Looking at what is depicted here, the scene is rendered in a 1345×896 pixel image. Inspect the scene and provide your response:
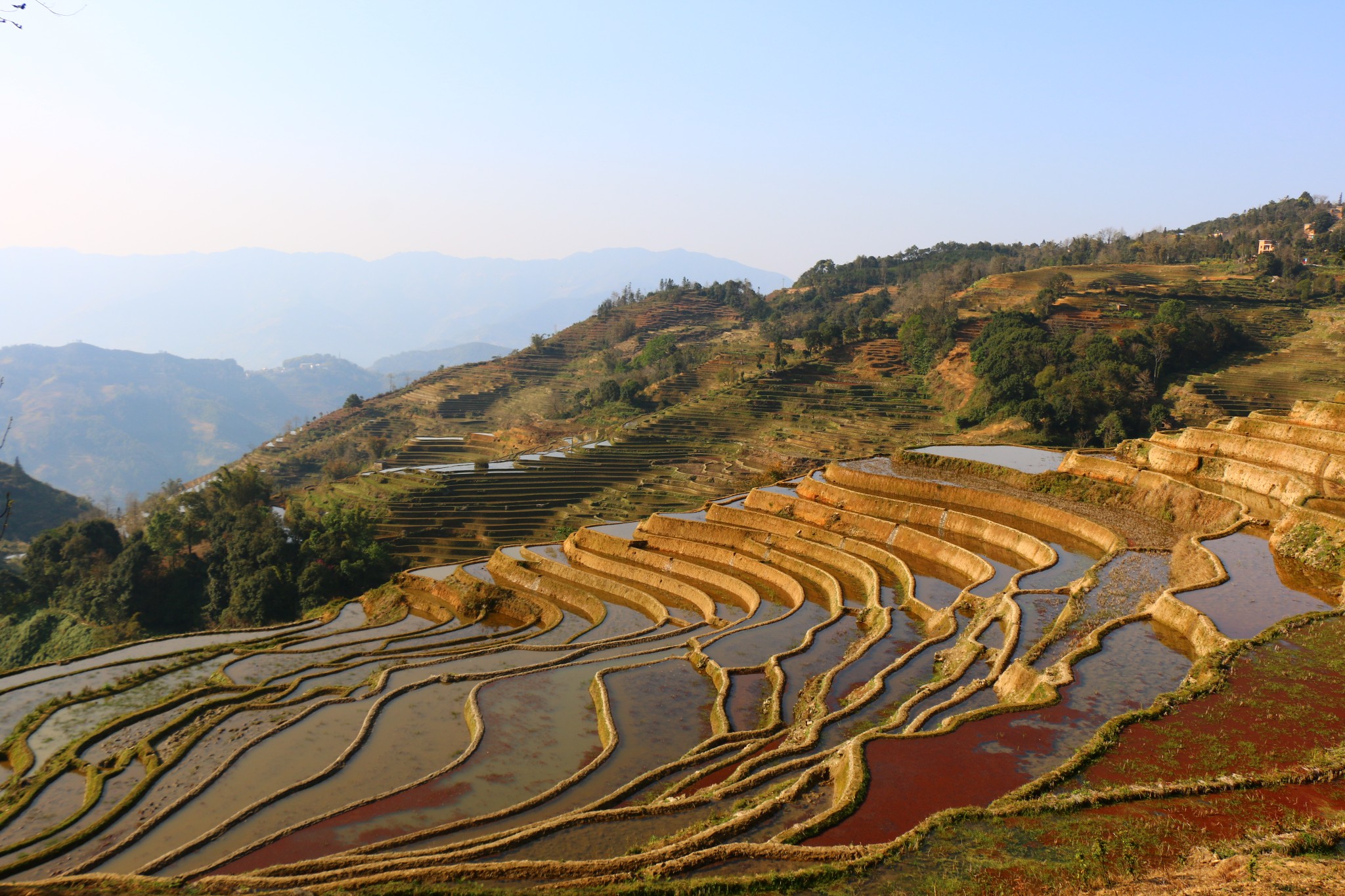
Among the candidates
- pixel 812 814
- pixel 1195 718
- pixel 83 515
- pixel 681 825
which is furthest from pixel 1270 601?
pixel 83 515

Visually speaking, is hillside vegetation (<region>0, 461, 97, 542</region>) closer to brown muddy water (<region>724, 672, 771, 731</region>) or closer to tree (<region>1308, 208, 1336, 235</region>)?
brown muddy water (<region>724, 672, 771, 731</region>)

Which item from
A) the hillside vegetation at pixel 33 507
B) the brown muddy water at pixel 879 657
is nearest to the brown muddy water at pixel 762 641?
the brown muddy water at pixel 879 657

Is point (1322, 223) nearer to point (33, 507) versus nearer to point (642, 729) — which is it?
point (642, 729)

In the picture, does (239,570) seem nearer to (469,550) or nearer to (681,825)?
(469,550)

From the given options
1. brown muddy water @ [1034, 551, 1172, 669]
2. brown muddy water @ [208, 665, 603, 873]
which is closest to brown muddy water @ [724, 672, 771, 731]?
brown muddy water @ [208, 665, 603, 873]

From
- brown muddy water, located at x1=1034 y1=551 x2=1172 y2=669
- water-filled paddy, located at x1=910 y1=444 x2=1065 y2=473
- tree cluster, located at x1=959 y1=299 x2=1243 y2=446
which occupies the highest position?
tree cluster, located at x1=959 y1=299 x2=1243 y2=446

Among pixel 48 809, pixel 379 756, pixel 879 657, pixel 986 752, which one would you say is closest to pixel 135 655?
pixel 48 809

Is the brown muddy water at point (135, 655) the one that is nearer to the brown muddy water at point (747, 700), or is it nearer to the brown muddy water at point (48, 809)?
the brown muddy water at point (48, 809)
